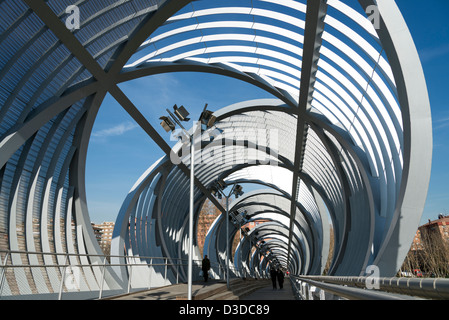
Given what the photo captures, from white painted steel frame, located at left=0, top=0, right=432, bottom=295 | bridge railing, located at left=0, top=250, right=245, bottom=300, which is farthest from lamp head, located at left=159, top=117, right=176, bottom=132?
bridge railing, located at left=0, top=250, right=245, bottom=300

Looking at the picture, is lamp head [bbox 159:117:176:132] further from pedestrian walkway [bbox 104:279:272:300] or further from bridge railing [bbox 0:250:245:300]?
pedestrian walkway [bbox 104:279:272:300]

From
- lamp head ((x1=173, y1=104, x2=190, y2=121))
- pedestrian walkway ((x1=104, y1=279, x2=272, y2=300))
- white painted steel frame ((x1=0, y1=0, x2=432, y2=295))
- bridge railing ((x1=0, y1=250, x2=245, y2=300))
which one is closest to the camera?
bridge railing ((x1=0, y1=250, x2=245, y2=300))

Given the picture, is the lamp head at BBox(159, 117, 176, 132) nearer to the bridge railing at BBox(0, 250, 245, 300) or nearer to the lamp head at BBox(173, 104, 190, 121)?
the lamp head at BBox(173, 104, 190, 121)

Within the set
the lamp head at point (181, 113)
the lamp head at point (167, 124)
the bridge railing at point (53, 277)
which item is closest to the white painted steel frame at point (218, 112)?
the bridge railing at point (53, 277)

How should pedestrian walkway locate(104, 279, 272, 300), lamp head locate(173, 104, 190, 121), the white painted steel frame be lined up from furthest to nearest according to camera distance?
lamp head locate(173, 104, 190, 121) → pedestrian walkway locate(104, 279, 272, 300) → the white painted steel frame

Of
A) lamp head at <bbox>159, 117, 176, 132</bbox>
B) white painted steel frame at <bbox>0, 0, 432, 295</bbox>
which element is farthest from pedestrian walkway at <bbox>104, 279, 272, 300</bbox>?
lamp head at <bbox>159, 117, 176, 132</bbox>

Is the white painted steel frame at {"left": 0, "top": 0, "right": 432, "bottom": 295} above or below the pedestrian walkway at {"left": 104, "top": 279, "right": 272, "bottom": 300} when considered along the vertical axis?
above

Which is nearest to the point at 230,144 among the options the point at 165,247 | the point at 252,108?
the point at 252,108

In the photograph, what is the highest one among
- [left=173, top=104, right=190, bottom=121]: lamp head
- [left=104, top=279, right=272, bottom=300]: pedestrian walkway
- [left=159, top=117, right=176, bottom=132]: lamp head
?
[left=173, top=104, right=190, bottom=121]: lamp head

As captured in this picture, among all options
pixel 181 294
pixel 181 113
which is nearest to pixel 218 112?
pixel 181 113

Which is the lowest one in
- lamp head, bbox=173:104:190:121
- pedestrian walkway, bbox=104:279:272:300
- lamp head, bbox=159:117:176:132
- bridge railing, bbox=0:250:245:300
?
pedestrian walkway, bbox=104:279:272:300

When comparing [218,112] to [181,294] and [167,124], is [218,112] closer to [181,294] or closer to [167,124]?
[167,124]

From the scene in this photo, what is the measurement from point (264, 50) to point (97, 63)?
769cm

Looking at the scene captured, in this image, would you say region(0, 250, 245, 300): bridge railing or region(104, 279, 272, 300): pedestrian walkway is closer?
region(0, 250, 245, 300): bridge railing
